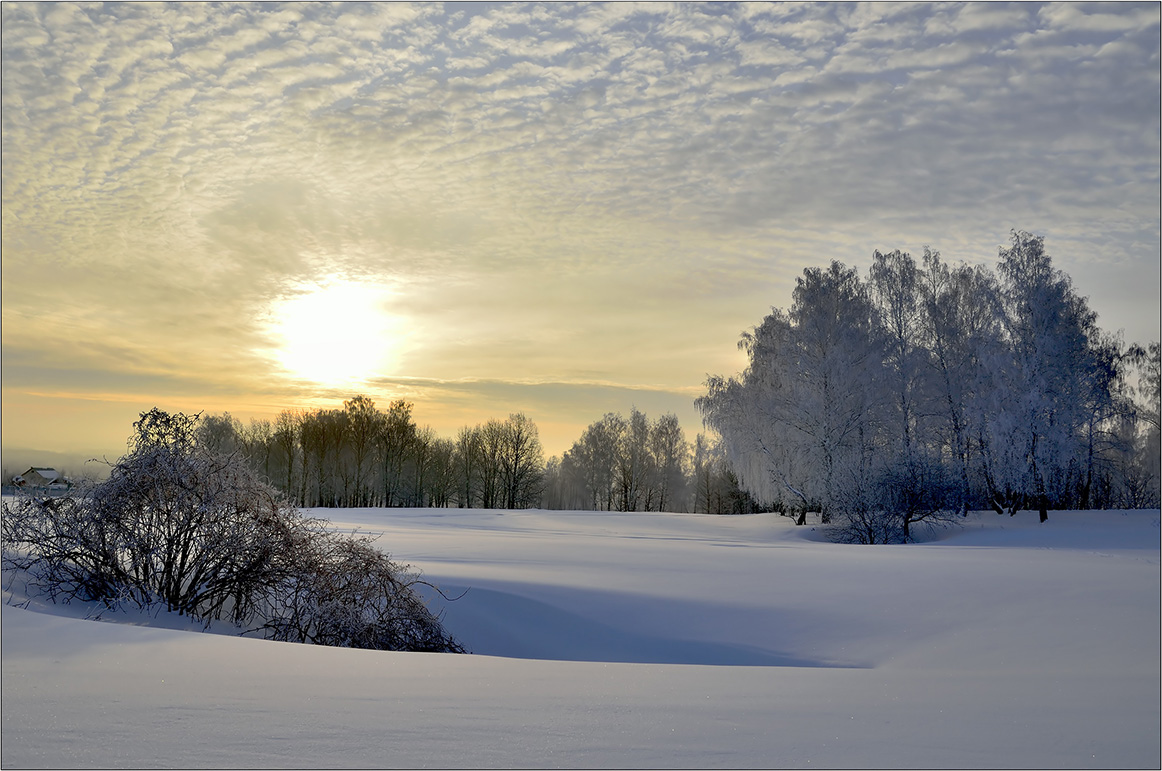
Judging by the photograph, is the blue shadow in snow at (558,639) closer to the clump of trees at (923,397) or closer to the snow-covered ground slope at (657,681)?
the snow-covered ground slope at (657,681)

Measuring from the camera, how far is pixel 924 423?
1061 inches

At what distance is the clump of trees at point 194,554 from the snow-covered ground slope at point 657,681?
0.56 m

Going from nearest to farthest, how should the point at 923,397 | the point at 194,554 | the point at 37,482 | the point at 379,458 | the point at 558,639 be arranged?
the point at 558,639 < the point at 194,554 < the point at 37,482 < the point at 923,397 < the point at 379,458

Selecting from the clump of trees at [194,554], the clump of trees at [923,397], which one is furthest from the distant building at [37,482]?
the clump of trees at [923,397]

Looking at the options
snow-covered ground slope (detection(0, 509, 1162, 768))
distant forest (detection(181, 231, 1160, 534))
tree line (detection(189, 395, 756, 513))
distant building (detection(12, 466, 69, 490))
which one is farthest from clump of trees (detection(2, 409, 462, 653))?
tree line (detection(189, 395, 756, 513))

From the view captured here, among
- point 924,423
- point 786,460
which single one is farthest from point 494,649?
point 924,423

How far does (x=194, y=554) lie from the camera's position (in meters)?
8.64

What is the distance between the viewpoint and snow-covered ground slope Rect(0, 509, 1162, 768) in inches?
135

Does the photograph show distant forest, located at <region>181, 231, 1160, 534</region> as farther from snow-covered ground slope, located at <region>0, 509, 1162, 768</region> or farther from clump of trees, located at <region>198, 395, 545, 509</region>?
clump of trees, located at <region>198, 395, 545, 509</region>

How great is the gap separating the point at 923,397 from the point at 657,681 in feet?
79.3

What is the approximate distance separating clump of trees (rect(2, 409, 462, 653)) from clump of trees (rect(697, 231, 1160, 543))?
16352mm

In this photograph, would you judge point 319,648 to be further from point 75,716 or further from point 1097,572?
point 1097,572

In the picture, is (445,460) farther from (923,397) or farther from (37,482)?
(37,482)

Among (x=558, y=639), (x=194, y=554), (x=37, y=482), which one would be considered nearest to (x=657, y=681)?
(x=558, y=639)
